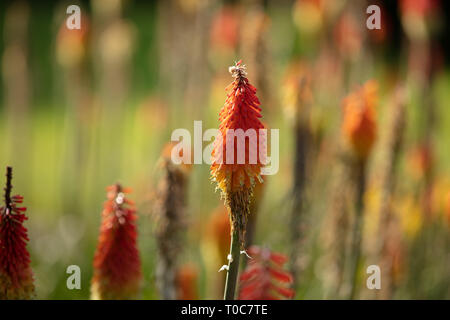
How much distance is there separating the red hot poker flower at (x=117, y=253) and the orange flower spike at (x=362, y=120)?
1185 millimetres

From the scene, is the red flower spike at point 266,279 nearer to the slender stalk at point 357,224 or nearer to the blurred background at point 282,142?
the blurred background at point 282,142

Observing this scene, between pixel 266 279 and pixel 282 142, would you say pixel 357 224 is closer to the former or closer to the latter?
pixel 266 279

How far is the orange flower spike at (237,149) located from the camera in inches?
79.0

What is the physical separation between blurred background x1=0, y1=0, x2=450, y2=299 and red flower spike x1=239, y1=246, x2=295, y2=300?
0.44m

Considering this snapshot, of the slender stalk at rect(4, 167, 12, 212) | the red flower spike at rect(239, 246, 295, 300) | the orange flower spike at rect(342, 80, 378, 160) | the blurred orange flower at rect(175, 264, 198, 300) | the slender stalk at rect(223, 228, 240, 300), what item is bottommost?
the blurred orange flower at rect(175, 264, 198, 300)

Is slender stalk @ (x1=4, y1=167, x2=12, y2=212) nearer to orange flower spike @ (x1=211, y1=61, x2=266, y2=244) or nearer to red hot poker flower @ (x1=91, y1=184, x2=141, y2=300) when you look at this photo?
red hot poker flower @ (x1=91, y1=184, x2=141, y2=300)

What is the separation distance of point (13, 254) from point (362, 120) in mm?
1633

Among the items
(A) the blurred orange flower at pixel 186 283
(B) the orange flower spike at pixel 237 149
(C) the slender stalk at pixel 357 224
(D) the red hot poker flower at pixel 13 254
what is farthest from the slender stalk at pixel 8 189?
(C) the slender stalk at pixel 357 224

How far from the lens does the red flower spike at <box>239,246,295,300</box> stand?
7.92 ft

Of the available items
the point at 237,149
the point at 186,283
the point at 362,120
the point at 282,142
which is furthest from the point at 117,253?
the point at 282,142

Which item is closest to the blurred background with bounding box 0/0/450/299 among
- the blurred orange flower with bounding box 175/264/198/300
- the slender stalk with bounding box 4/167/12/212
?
the blurred orange flower with bounding box 175/264/198/300

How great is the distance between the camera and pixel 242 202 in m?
2.12

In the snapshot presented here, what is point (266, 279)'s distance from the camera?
7.95 ft
